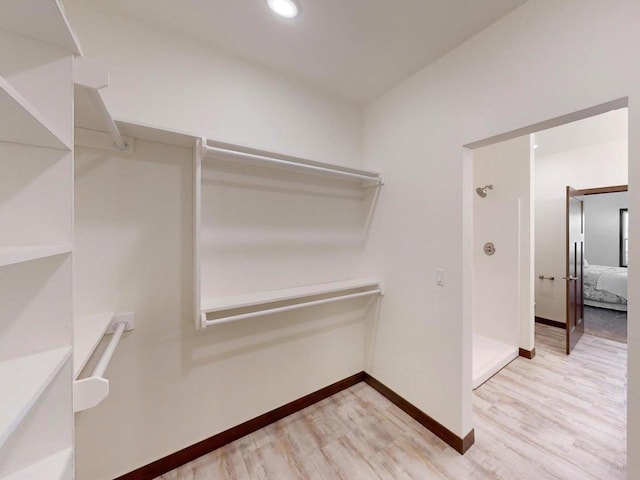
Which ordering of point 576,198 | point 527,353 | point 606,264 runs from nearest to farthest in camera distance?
point 527,353 < point 576,198 < point 606,264

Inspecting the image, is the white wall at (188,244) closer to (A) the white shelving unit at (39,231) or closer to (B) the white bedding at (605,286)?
(A) the white shelving unit at (39,231)

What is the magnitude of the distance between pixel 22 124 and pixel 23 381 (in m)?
0.63

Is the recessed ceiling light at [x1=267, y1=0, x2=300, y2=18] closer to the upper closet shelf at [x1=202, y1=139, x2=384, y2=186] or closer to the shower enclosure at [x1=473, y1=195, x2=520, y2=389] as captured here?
the upper closet shelf at [x1=202, y1=139, x2=384, y2=186]

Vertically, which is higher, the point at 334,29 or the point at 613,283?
the point at 334,29

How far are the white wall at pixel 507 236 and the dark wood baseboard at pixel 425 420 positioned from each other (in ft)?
5.96

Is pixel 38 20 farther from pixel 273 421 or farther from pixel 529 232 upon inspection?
pixel 529 232

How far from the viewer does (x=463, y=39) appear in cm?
162

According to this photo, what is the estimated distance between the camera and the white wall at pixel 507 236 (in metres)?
3.00

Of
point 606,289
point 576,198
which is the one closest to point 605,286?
point 606,289

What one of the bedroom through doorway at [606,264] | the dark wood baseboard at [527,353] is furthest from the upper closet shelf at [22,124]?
the bedroom through doorway at [606,264]

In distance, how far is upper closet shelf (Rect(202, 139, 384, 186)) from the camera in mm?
1517

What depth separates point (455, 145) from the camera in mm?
1719

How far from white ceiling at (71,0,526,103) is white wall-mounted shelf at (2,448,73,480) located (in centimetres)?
200

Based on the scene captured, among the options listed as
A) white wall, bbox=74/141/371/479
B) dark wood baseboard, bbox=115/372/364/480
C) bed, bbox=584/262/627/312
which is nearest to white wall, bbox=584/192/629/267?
bed, bbox=584/262/627/312
